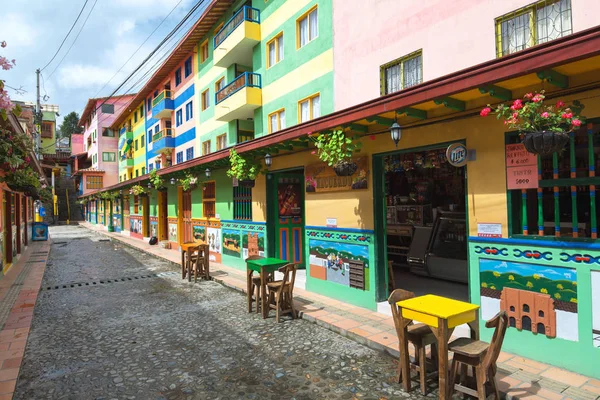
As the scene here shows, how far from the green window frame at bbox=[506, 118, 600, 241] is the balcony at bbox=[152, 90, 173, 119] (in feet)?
73.0

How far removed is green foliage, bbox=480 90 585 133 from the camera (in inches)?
169

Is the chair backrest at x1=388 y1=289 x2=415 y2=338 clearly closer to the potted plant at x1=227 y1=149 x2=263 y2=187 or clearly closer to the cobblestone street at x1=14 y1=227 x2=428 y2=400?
the cobblestone street at x1=14 y1=227 x2=428 y2=400

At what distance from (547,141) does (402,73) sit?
458 cm

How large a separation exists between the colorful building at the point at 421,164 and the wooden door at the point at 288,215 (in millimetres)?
49

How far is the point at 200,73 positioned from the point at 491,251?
17916 millimetres

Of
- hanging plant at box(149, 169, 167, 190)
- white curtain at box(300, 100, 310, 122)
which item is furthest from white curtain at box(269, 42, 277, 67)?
hanging plant at box(149, 169, 167, 190)

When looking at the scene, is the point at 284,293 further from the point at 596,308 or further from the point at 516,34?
the point at 516,34

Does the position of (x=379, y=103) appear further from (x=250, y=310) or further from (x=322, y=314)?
(x=250, y=310)

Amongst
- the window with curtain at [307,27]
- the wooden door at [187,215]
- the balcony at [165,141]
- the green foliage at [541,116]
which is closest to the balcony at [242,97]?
the window with curtain at [307,27]

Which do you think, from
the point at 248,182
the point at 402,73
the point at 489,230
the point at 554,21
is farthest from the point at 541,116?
the point at 248,182

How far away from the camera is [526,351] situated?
5242 millimetres

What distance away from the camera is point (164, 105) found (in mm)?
23766

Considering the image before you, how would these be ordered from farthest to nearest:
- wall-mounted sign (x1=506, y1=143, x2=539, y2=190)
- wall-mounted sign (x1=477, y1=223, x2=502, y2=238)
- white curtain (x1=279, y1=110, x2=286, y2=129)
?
white curtain (x1=279, y1=110, x2=286, y2=129)
wall-mounted sign (x1=477, y1=223, x2=502, y2=238)
wall-mounted sign (x1=506, y1=143, x2=539, y2=190)

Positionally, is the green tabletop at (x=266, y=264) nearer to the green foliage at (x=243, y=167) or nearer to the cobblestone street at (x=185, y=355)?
the cobblestone street at (x=185, y=355)
